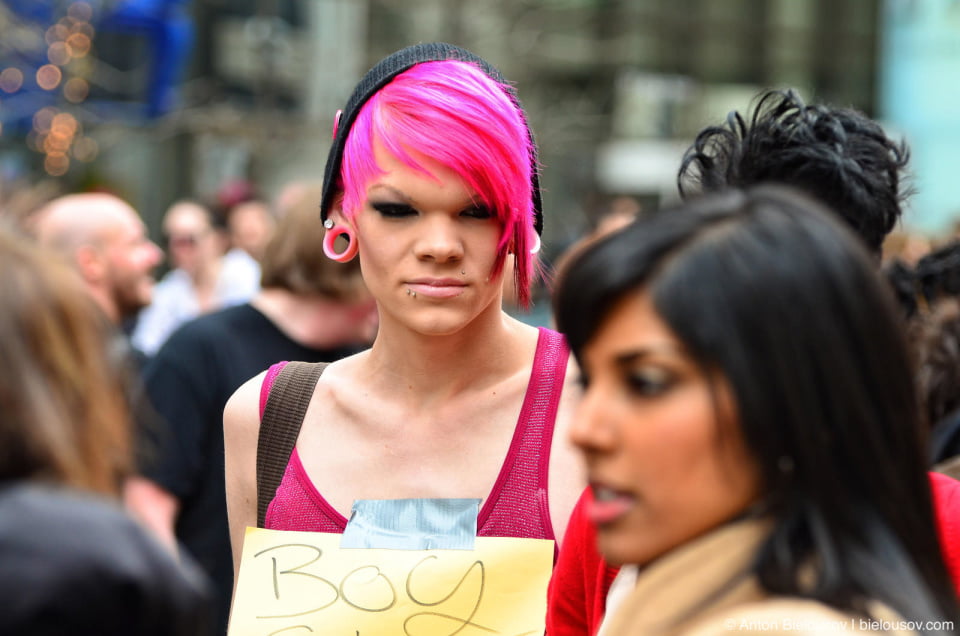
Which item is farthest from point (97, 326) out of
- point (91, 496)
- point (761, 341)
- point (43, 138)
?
point (43, 138)

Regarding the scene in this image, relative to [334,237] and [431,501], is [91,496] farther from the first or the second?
[334,237]

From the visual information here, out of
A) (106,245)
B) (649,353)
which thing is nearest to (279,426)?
(649,353)

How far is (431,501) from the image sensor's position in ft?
7.47

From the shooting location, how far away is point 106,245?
5.03m

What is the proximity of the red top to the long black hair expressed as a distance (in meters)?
0.58

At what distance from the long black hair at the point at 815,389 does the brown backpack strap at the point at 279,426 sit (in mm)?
1306

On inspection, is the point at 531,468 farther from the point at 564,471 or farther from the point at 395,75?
the point at 395,75

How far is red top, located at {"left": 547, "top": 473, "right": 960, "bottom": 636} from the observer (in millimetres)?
1894

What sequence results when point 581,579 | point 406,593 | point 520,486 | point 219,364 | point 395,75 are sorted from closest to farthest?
point 581,579 → point 406,593 → point 520,486 → point 395,75 → point 219,364

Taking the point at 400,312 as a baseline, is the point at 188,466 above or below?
below

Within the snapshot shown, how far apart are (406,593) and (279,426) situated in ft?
1.64

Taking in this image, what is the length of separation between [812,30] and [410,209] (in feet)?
88.1

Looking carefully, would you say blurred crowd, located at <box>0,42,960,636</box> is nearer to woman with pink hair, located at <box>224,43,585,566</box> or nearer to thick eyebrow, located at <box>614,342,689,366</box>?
thick eyebrow, located at <box>614,342,689,366</box>

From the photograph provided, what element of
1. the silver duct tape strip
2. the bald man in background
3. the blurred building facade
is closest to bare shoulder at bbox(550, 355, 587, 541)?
the silver duct tape strip
